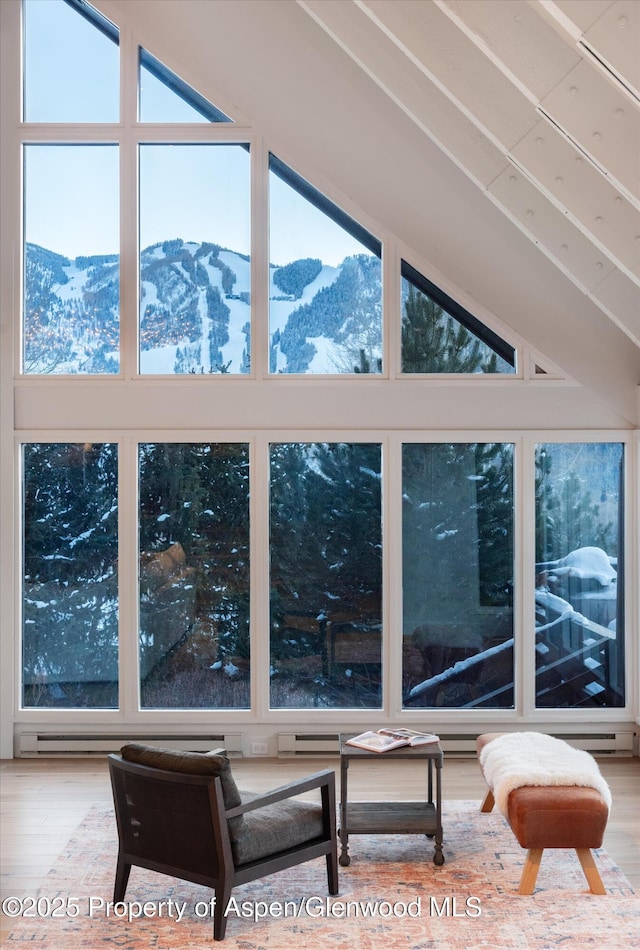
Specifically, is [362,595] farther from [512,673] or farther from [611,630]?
[611,630]

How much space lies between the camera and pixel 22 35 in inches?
231

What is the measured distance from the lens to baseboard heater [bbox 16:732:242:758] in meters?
5.90

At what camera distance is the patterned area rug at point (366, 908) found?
11.4 feet

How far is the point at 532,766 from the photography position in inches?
158

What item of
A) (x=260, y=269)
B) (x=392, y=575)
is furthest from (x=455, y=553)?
(x=260, y=269)

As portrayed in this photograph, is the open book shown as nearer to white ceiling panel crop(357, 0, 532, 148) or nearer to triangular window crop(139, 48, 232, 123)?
white ceiling panel crop(357, 0, 532, 148)

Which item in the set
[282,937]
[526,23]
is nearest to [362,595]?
[282,937]

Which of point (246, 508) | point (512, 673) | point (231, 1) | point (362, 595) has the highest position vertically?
point (231, 1)

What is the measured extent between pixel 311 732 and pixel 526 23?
172 inches

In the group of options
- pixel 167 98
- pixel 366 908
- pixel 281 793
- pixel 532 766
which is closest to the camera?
pixel 281 793

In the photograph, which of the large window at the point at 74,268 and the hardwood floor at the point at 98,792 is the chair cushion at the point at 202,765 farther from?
the large window at the point at 74,268

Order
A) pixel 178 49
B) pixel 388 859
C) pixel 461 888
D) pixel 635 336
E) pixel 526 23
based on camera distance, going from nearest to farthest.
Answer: pixel 526 23
pixel 461 888
pixel 388 859
pixel 635 336
pixel 178 49

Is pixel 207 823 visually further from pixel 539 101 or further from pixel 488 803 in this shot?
pixel 539 101

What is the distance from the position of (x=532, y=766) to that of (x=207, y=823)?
152 cm
